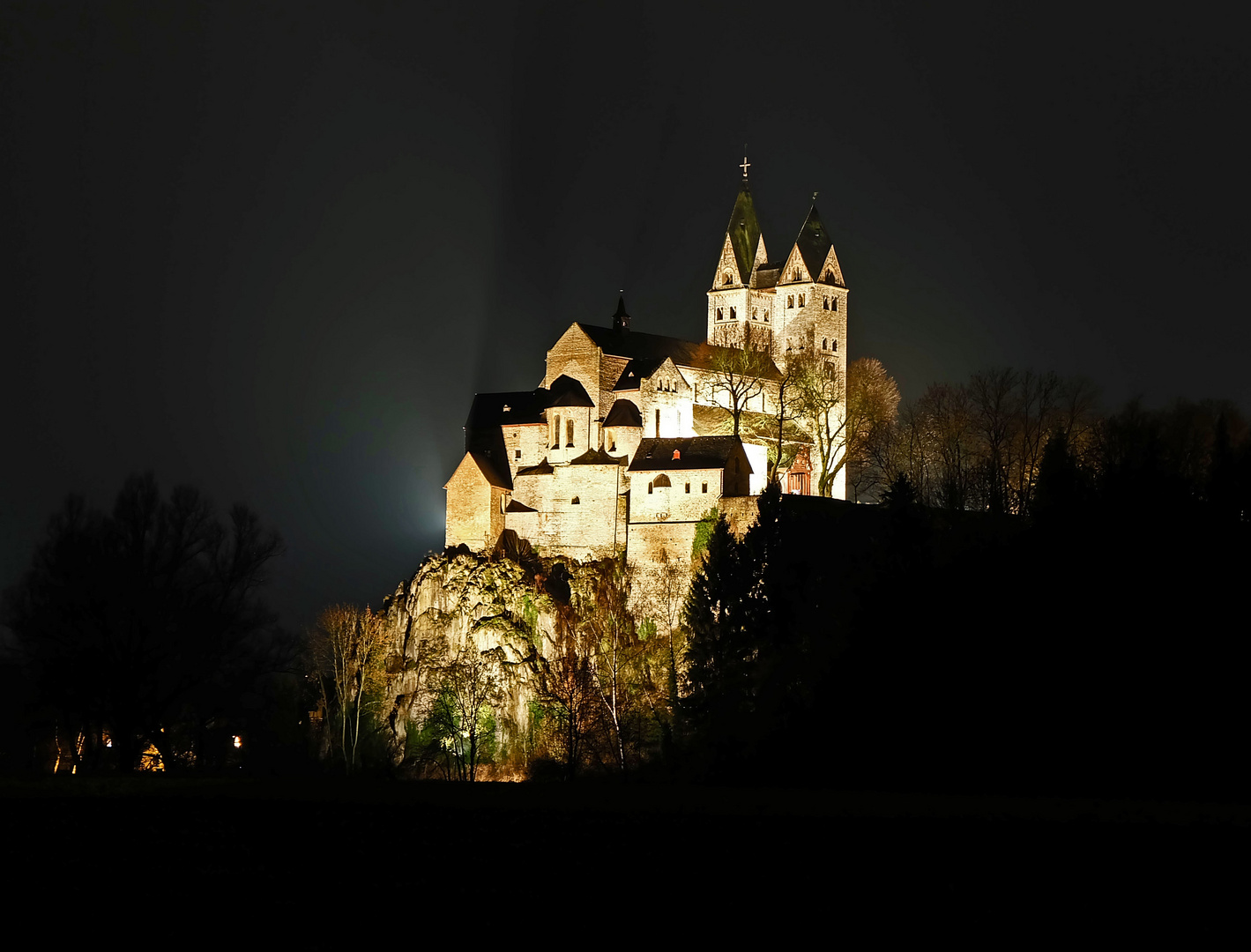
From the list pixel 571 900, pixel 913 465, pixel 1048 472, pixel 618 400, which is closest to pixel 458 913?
pixel 571 900

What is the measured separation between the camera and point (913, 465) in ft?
242

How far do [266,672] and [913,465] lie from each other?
3676cm

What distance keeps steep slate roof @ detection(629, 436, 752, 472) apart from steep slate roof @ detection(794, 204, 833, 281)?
22248 mm

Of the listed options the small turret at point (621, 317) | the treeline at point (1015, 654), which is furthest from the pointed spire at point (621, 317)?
the treeline at point (1015, 654)

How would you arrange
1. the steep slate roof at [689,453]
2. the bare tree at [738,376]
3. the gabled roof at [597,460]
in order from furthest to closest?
the bare tree at [738,376]
the gabled roof at [597,460]
the steep slate roof at [689,453]

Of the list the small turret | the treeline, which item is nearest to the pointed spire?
the small turret

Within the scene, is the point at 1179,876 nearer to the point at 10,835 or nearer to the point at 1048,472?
the point at 10,835

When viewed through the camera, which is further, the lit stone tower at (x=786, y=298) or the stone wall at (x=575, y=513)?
the lit stone tower at (x=786, y=298)

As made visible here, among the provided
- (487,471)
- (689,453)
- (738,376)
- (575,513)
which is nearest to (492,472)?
(487,471)

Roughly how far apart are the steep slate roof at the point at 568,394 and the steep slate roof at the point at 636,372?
4.84 feet

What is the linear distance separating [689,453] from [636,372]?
257 inches

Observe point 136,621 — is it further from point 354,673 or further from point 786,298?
point 786,298

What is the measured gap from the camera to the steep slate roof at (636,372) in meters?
63.9

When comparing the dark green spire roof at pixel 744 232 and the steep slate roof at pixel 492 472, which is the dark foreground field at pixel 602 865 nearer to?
the steep slate roof at pixel 492 472
